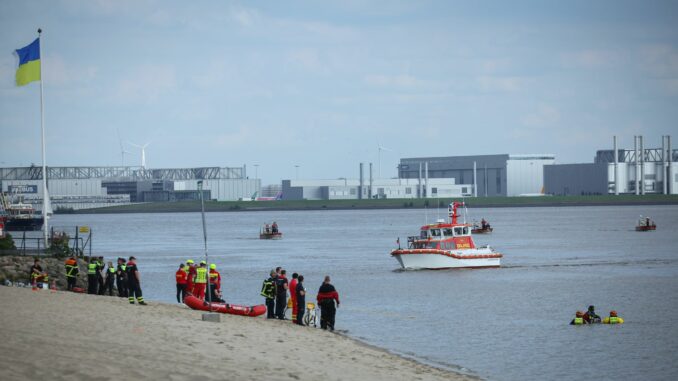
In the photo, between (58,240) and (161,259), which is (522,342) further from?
(161,259)

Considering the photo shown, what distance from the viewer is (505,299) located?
53000 mm

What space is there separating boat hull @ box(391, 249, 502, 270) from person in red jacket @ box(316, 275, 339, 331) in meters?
30.8

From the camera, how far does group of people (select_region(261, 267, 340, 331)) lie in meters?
35.3

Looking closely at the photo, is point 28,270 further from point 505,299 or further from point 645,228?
point 645,228

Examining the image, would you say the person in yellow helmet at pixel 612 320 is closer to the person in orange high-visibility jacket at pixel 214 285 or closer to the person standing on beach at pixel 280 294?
the person standing on beach at pixel 280 294

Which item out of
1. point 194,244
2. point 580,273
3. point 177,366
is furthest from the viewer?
point 194,244

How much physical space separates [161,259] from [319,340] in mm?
57719

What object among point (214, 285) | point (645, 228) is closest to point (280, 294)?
point (214, 285)

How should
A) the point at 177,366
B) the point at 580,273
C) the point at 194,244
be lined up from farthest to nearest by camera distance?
the point at 194,244
the point at 580,273
the point at 177,366

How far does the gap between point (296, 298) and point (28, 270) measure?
2220 centimetres

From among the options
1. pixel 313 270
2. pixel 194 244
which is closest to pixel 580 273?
pixel 313 270

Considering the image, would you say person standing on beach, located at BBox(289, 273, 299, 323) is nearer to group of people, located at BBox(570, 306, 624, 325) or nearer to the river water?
the river water

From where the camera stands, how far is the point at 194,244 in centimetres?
11725

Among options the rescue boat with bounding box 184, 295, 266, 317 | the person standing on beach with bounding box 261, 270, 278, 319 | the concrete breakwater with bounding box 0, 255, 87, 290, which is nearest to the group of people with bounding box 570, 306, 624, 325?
the person standing on beach with bounding box 261, 270, 278, 319
